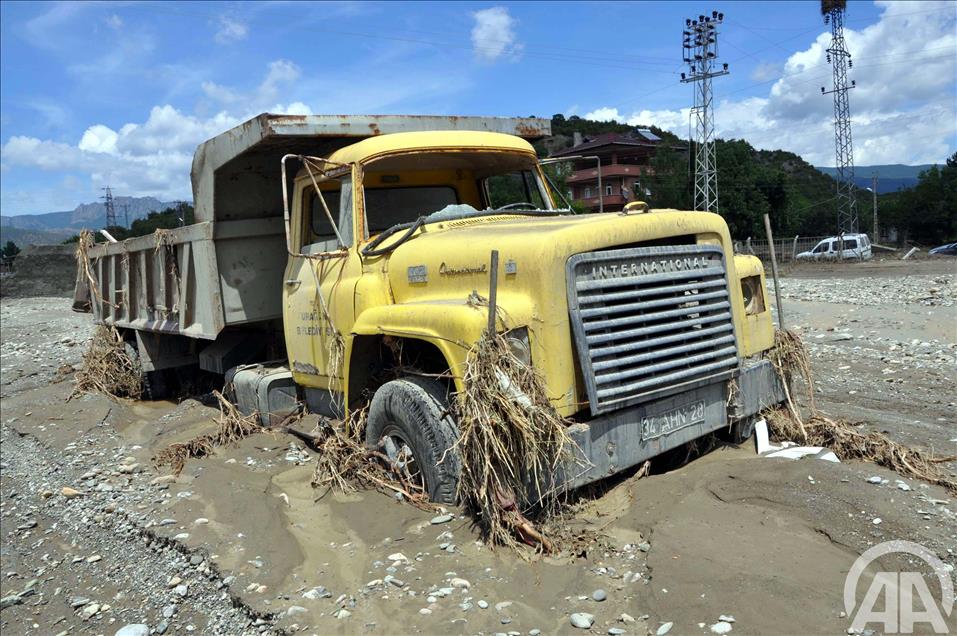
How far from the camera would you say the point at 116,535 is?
17.0ft

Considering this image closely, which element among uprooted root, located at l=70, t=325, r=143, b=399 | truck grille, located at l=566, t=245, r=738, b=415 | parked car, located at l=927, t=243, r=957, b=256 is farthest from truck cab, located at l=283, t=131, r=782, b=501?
parked car, located at l=927, t=243, r=957, b=256

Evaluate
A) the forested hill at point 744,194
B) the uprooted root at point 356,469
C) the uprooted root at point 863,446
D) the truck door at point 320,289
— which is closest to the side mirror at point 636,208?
the uprooted root at point 863,446

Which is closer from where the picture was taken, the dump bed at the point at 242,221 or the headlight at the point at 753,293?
the headlight at the point at 753,293

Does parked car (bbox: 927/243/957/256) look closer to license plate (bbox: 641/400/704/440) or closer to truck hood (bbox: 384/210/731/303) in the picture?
truck hood (bbox: 384/210/731/303)

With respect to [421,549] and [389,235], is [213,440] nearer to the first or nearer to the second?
[389,235]

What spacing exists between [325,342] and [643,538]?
2859mm

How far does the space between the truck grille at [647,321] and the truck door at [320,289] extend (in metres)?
1.87

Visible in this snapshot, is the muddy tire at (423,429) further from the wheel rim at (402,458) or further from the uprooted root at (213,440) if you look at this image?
the uprooted root at (213,440)

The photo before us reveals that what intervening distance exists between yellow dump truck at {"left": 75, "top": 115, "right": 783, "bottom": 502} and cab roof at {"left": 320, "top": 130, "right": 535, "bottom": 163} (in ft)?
0.05

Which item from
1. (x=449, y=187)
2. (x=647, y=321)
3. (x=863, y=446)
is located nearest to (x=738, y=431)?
(x=863, y=446)

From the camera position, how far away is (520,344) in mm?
4113

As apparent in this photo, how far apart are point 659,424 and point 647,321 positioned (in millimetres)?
619

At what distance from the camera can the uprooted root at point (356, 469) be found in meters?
4.80

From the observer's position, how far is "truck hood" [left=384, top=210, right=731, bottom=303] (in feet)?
13.7
